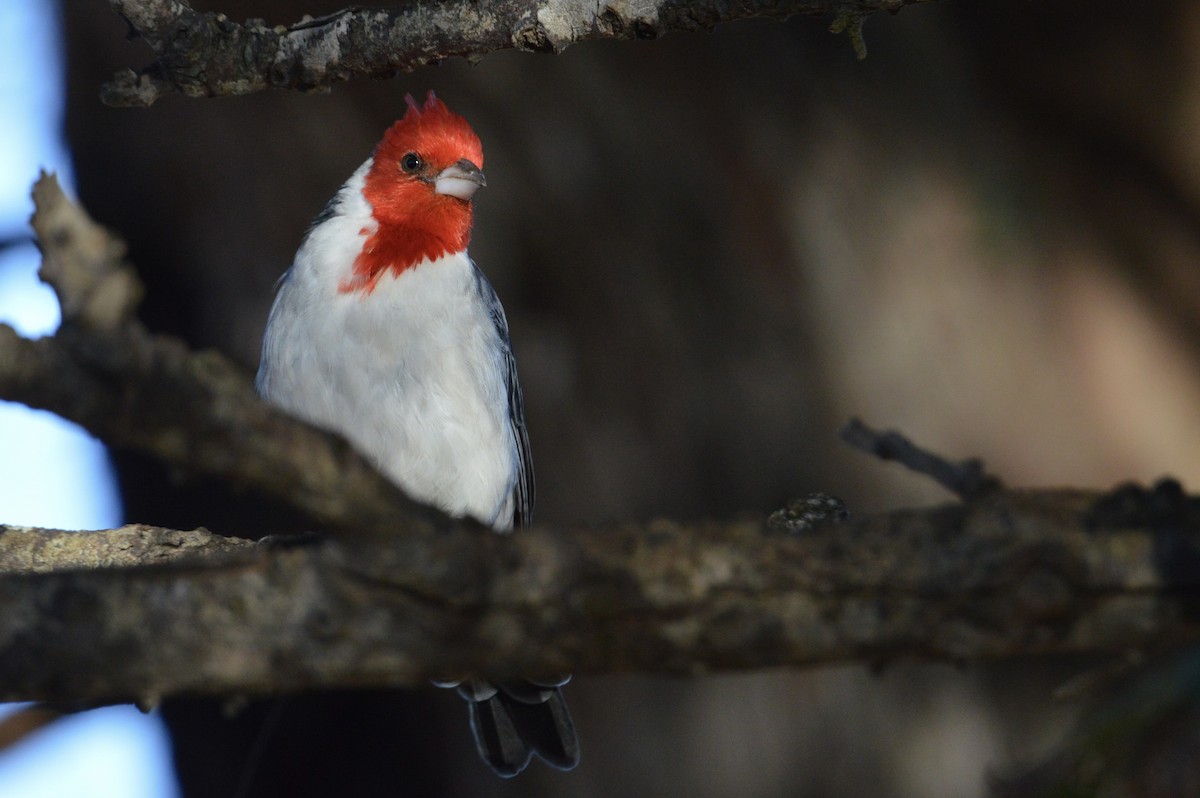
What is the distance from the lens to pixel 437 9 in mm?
2340

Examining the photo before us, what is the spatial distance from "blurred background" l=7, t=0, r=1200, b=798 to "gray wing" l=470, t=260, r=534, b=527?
462 millimetres

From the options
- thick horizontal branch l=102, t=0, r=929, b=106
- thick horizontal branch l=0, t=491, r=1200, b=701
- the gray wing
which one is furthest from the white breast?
thick horizontal branch l=0, t=491, r=1200, b=701

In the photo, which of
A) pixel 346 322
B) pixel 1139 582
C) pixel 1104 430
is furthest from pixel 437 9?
pixel 1104 430

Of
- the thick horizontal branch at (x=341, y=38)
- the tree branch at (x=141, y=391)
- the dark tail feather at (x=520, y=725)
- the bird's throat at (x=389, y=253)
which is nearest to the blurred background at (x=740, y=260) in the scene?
the dark tail feather at (x=520, y=725)

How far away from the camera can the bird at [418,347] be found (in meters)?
3.24

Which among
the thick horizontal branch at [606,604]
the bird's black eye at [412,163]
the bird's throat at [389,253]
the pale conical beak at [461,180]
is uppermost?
the bird's black eye at [412,163]

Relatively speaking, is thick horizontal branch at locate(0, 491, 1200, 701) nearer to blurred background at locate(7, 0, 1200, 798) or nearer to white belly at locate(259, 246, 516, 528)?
white belly at locate(259, 246, 516, 528)

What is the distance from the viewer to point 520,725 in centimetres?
352

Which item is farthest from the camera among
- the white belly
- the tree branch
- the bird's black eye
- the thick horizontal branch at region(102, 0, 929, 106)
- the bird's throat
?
the bird's black eye

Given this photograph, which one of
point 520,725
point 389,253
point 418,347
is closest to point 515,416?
point 418,347

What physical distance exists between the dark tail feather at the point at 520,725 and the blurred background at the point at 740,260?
76 cm

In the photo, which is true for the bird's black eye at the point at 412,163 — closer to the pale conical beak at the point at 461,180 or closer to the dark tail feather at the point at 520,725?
the pale conical beak at the point at 461,180

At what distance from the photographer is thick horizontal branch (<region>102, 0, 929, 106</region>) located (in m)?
2.26

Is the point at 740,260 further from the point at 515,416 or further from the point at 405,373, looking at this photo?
the point at 405,373
